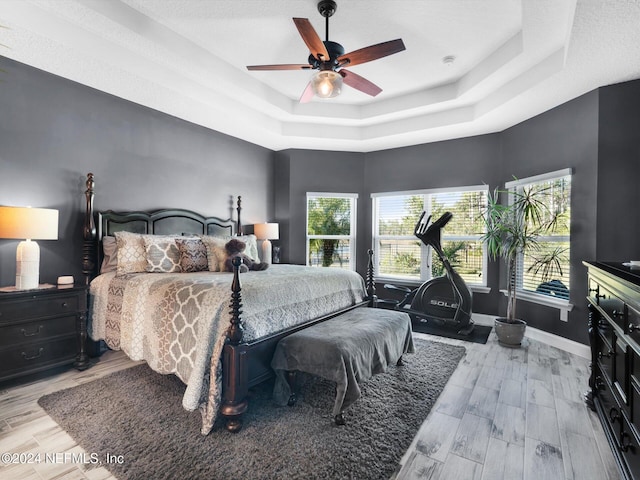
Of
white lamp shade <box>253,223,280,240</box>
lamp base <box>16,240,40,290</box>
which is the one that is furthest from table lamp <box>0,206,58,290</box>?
white lamp shade <box>253,223,280,240</box>

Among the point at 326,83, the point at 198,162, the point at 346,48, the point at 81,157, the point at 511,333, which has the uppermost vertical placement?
the point at 346,48

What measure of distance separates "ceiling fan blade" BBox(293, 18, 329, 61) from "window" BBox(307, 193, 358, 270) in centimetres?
335

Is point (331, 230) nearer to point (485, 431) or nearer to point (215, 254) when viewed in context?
point (215, 254)

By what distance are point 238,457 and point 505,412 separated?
1.87 meters

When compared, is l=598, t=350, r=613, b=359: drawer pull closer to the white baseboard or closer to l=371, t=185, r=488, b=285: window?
→ the white baseboard

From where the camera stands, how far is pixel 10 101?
9.98ft

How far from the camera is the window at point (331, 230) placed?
19.6 ft

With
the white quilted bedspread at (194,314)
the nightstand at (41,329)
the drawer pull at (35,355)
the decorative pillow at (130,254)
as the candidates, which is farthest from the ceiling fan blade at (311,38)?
the drawer pull at (35,355)

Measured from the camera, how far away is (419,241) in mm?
5562

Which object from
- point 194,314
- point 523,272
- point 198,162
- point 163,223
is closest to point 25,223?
point 163,223

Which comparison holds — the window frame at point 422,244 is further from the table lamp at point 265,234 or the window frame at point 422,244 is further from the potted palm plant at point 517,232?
the table lamp at point 265,234

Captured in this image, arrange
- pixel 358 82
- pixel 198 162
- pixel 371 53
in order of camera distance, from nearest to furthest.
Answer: pixel 371 53
pixel 358 82
pixel 198 162

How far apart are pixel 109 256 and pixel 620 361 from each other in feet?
13.5

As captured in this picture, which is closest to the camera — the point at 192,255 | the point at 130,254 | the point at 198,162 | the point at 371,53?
the point at 371,53
